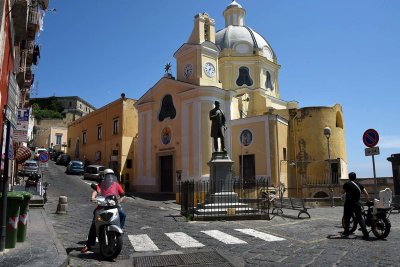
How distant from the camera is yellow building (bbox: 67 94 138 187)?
33.0 m

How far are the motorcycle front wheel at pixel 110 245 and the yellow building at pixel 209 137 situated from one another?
62.4ft

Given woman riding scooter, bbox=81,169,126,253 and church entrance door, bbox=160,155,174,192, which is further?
church entrance door, bbox=160,155,174,192

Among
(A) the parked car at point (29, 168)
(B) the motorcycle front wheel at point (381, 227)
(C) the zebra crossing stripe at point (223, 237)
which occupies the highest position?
(A) the parked car at point (29, 168)

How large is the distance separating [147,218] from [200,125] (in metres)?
13.8

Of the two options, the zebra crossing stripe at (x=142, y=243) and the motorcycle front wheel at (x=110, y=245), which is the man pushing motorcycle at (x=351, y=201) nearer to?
the zebra crossing stripe at (x=142, y=243)

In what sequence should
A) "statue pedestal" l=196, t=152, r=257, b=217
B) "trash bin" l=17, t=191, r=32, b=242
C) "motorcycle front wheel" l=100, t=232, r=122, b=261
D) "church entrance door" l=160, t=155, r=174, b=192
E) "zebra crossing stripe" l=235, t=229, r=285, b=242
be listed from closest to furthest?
"motorcycle front wheel" l=100, t=232, r=122, b=261, "trash bin" l=17, t=191, r=32, b=242, "zebra crossing stripe" l=235, t=229, r=285, b=242, "statue pedestal" l=196, t=152, r=257, b=217, "church entrance door" l=160, t=155, r=174, b=192

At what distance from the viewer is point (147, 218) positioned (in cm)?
1288

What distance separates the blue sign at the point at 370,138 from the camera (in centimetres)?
981

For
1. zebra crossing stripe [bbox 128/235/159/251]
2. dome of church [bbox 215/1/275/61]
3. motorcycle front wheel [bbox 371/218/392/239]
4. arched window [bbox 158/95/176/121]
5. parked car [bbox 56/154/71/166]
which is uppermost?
dome of church [bbox 215/1/275/61]

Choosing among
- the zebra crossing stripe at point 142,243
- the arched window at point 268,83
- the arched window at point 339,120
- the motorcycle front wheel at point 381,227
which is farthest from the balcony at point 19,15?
the arched window at point 339,120

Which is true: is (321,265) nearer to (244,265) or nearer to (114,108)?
(244,265)

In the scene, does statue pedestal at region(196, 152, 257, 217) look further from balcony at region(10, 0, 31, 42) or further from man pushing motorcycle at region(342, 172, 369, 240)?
balcony at region(10, 0, 31, 42)

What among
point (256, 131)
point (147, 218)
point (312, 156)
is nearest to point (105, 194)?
point (147, 218)

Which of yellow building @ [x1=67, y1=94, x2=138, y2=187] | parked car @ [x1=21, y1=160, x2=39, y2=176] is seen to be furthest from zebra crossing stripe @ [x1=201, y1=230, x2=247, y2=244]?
parked car @ [x1=21, y1=160, x2=39, y2=176]
